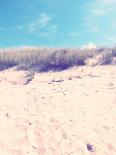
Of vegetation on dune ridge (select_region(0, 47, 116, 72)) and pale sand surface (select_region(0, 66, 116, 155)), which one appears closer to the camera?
pale sand surface (select_region(0, 66, 116, 155))

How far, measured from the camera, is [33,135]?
857 centimetres

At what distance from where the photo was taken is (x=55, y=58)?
13.8 m

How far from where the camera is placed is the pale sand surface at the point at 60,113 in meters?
8.20

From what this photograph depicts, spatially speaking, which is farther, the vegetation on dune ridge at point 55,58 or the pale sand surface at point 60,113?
the vegetation on dune ridge at point 55,58

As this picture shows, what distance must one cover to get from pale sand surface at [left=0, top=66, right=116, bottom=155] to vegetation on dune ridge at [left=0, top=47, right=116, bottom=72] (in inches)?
30.0

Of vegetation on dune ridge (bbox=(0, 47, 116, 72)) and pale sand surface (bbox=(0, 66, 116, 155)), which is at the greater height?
vegetation on dune ridge (bbox=(0, 47, 116, 72))

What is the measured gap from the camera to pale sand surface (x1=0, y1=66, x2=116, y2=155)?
8203 millimetres

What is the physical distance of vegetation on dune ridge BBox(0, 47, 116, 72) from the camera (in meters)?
13.4

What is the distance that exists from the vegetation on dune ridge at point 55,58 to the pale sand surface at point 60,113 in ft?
2.50

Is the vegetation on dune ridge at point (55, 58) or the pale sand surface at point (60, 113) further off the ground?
the vegetation on dune ridge at point (55, 58)

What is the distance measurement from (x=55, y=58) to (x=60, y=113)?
4566 millimetres

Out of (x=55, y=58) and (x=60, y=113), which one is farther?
(x=55, y=58)

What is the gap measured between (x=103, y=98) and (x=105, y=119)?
1166mm

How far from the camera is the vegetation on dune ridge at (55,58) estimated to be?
13367mm
